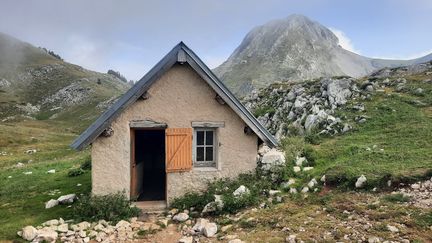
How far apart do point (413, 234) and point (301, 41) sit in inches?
4783

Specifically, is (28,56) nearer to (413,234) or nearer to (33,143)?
(33,143)

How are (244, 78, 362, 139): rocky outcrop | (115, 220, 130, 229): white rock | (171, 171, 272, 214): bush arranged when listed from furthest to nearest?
1. (244, 78, 362, 139): rocky outcrop
2. (171, 171, 272, 214): bush
3. (115, 220, 130, 229): white rock

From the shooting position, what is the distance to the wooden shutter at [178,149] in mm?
11914

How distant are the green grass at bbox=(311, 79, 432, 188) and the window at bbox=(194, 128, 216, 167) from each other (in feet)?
12.8

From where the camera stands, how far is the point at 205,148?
12.6 m

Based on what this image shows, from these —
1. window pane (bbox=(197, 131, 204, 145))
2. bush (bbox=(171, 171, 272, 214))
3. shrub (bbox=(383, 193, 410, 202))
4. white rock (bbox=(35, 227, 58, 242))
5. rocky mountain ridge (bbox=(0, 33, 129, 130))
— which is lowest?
white rock (bbox=(35, 227, 58, 242))

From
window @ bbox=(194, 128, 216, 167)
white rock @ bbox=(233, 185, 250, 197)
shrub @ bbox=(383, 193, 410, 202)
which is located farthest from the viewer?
window @ bbox=(194, 128, 216, 167)

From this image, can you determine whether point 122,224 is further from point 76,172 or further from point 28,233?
point 76,172

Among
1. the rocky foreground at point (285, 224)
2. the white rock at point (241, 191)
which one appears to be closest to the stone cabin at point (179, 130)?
the white rock at point (241, 191)

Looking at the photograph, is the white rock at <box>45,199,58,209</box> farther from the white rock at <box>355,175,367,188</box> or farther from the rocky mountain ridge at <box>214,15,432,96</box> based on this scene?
the rocky mountain ridge at <box>214,15,432,96</box>

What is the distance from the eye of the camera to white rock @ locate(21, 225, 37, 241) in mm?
9641

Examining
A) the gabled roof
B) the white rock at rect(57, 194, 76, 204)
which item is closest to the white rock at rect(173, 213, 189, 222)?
the gabled roof

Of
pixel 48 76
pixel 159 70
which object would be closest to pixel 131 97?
pixel 159 70

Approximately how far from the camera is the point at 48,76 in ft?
375
